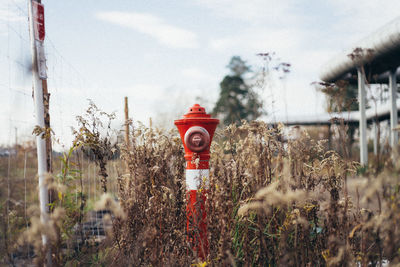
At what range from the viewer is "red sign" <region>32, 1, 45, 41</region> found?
9.87 feet

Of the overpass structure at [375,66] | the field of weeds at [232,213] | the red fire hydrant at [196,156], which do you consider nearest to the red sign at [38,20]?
the field of weeds at [232,213]

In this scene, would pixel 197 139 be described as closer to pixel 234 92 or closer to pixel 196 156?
pixel 196 156

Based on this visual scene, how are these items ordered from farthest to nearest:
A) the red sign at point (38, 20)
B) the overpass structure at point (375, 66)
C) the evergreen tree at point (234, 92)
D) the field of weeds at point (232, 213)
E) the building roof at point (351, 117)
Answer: the evergreen tree at point (234, 92), the building roof at point (351, 117), the overpass structure at point (375, 66), the red sign at point (38, 20), the field of weeds at point (232, 213)

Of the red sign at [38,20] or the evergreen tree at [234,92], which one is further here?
the evergreen tree at [234,92]

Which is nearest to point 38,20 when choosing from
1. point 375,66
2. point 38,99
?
point 38,99

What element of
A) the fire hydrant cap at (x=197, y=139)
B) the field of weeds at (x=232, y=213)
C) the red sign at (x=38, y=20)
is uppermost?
the red sign at (x=38, y=20)

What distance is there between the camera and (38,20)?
9.98 feet

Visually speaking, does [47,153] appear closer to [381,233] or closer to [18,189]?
[381,233]

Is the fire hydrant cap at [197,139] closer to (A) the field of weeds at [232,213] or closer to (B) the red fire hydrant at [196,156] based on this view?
(B) the red fire hydrant at [196,156]

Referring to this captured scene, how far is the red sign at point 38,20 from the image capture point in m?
3.01

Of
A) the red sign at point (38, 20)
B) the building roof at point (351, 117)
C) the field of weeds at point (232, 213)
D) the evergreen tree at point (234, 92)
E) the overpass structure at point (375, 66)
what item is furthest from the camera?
the evergreen tree at point (234, 92)

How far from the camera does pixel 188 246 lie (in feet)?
8.93

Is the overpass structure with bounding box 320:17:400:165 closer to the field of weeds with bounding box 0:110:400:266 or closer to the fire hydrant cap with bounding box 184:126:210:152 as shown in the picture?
the field of weeds with bounding box 0:110:400:266

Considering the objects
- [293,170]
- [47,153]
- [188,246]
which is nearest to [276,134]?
[293,170]
